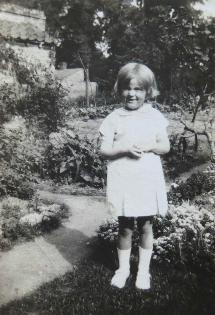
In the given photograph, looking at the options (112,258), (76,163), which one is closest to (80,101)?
(76,163)

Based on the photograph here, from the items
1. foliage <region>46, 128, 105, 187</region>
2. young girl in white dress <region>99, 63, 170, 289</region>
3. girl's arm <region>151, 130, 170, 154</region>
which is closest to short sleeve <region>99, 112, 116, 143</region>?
young girl in white dress <region>99, 63, 170, 289</region>

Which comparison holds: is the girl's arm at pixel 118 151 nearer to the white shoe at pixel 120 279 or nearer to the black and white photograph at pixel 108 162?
the black and white photograph at pixel 108 162

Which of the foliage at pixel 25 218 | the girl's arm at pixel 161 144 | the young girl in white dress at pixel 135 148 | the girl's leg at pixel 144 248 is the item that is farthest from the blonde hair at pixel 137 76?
the foliage at pixel 25 218

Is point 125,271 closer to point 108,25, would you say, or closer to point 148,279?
point 148,279

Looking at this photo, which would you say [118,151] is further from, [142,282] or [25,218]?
[25,218]

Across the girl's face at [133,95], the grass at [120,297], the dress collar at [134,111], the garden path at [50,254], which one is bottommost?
the garden path at [50,254]
